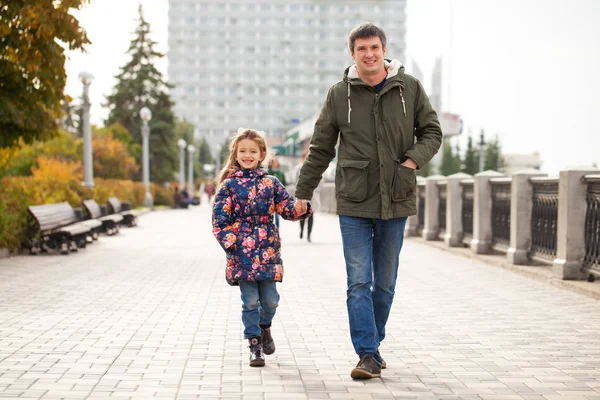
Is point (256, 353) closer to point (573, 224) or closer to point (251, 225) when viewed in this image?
point (251, 225)

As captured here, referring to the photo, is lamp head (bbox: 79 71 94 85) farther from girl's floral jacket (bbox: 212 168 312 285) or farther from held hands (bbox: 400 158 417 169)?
held hands (bbox: 400 158 417 169)

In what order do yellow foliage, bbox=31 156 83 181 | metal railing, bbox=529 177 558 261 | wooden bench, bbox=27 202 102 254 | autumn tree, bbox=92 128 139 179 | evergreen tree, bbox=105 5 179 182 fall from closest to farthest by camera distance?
metal railing, bbox=529 177 558 261 < wooden bench, bbox=27 202 102 254 < yellow foliage, bbox=31 156 83 181 < autumn tree, bbox=92 128 139 179 < evergreen tree, bbox=105 5 179 182

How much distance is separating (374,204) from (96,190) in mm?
22153

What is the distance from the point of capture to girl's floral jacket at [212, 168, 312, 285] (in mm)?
5941

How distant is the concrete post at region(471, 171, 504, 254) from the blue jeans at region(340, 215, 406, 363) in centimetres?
929

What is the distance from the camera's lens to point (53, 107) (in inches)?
581

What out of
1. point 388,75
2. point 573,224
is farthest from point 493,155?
point 388,75

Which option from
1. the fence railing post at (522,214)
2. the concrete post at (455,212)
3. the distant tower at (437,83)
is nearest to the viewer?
the fence railing post at (522,214)

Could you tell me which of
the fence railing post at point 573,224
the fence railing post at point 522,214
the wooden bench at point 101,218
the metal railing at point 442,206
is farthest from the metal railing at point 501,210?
the wooden bench at point 101,218

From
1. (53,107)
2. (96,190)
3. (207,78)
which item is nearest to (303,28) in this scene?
(207,78)

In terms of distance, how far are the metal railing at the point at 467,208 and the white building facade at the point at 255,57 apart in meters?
160

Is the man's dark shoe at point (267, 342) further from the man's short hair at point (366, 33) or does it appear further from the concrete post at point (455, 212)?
the concrete post at point (455, 212)

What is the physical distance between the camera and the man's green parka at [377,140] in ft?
18.2

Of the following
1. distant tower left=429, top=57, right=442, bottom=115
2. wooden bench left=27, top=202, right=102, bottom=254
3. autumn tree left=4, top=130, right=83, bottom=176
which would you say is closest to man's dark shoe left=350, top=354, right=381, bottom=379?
wooden bench left=27, top=202, right=102, bottom=254
